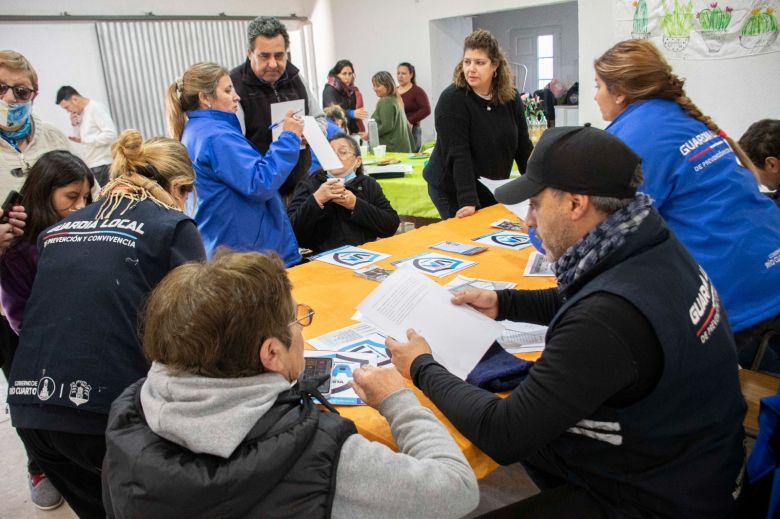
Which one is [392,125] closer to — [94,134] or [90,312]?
[94,134]

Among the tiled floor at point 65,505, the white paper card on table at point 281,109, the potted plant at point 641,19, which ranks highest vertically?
the potted plant at point 641,19

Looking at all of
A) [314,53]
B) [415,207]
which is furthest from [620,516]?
[314,53]

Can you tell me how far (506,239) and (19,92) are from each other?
216cm

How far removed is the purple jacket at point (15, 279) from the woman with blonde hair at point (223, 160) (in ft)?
2.23

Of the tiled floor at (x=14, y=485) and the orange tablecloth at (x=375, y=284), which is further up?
the orange tablecloth at (x=375, y=284)

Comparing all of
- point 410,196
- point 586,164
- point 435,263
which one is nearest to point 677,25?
point 410,196

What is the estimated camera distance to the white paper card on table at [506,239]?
8.04ft

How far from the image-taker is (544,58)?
9859 millimetres

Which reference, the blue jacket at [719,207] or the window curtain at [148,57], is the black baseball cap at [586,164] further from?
the window curtain at [148,57]

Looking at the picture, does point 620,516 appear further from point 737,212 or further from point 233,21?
point 233,21

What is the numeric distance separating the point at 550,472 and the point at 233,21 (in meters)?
8.04

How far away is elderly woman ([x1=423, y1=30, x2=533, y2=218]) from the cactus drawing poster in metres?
2.31

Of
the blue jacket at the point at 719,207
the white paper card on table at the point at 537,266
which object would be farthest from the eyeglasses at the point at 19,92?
the blue jacket at the point at 719,207

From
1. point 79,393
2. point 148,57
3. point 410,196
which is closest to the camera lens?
point 79,393
